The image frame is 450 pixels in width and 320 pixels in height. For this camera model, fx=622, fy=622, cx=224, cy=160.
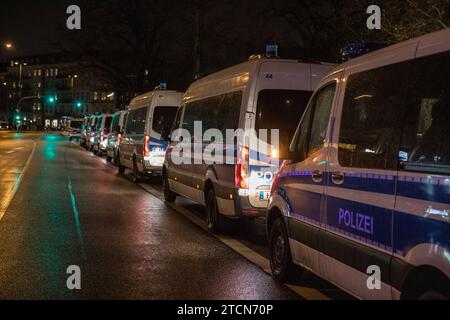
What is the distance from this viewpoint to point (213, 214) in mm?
9891

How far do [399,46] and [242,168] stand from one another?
4176 mm

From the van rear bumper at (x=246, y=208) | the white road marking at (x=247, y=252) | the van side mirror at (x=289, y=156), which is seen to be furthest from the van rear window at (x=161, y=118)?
the van side mirror at (x=289, y=156)

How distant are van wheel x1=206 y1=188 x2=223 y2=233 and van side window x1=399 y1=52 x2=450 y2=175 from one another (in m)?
5.58

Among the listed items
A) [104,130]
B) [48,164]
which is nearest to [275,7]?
[104,130]

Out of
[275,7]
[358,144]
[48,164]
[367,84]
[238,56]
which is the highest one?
[275,7]

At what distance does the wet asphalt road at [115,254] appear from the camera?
20.5 feet

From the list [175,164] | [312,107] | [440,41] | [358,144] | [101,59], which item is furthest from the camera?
[101,59]

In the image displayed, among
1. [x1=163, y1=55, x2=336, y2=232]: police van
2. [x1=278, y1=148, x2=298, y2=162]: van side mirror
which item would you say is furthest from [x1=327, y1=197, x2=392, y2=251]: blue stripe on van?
[x1=163, y1=55, x2=336, y2=232]: police van

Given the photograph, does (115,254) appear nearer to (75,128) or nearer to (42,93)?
(75,128)

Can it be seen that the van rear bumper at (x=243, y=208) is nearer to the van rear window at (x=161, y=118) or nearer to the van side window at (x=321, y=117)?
the van side window at (x=321, y=117)

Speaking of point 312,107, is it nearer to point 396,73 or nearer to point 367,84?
point 367,84

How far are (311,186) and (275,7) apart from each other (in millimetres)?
28886

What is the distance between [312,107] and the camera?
6.39m
